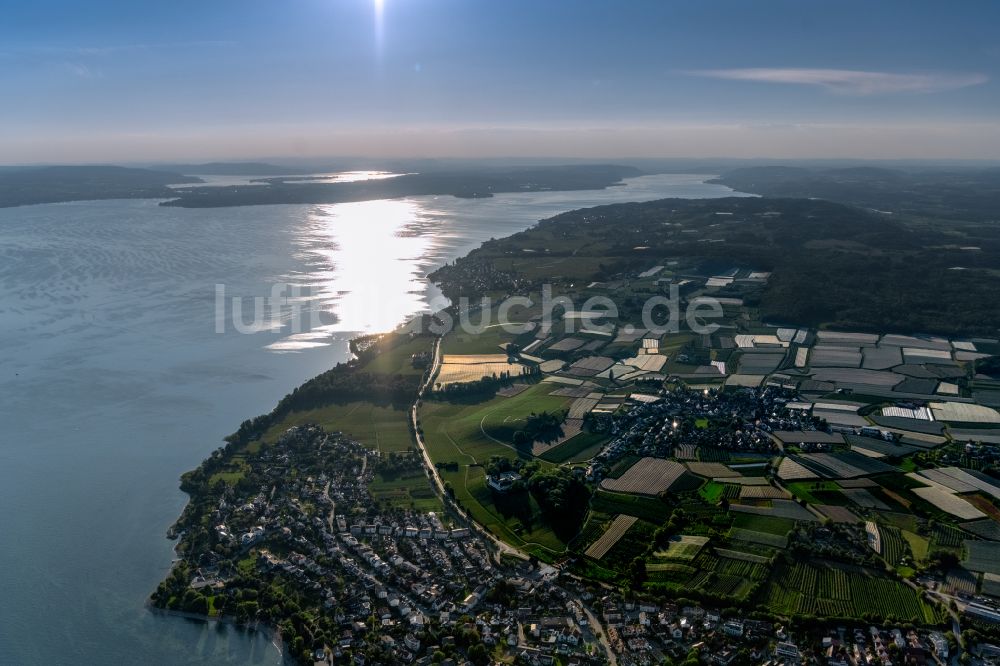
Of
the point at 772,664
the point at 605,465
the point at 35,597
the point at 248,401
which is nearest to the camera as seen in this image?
the point at 772,664

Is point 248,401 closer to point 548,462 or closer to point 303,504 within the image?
point 303,504

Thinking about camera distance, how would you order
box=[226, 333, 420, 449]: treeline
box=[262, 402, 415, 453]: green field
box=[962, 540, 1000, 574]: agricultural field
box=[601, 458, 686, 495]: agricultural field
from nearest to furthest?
box=[962, 540, 1000, 574]: agricultural field
box=[601, 458, 686, 495]: agricultural field
box=[262, 402, 415, 453]: green field
box=[226, 333, 420, 449]: treeline

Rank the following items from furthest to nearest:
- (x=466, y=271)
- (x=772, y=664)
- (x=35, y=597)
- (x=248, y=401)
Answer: (x=466, y=271)
(x=248, y=401)
(x=35, y=597)
(x=772, y=664)

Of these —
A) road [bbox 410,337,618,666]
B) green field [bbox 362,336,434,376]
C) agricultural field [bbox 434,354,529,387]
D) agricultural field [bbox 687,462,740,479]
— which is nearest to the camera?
road [bbox 410,337,618,666]

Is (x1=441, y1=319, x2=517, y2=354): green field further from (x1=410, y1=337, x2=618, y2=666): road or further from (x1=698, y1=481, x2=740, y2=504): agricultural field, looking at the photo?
(x1=698, y1=481, x2=740, y2=504): agricultural field

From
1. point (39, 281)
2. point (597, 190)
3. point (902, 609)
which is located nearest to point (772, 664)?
point (902, 609)

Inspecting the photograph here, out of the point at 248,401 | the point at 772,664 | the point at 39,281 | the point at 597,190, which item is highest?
the point at 597,190

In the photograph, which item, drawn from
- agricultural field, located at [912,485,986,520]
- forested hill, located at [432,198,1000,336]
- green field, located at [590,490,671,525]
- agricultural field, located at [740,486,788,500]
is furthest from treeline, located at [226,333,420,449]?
forested hill, located at [432,198,1000,336]
